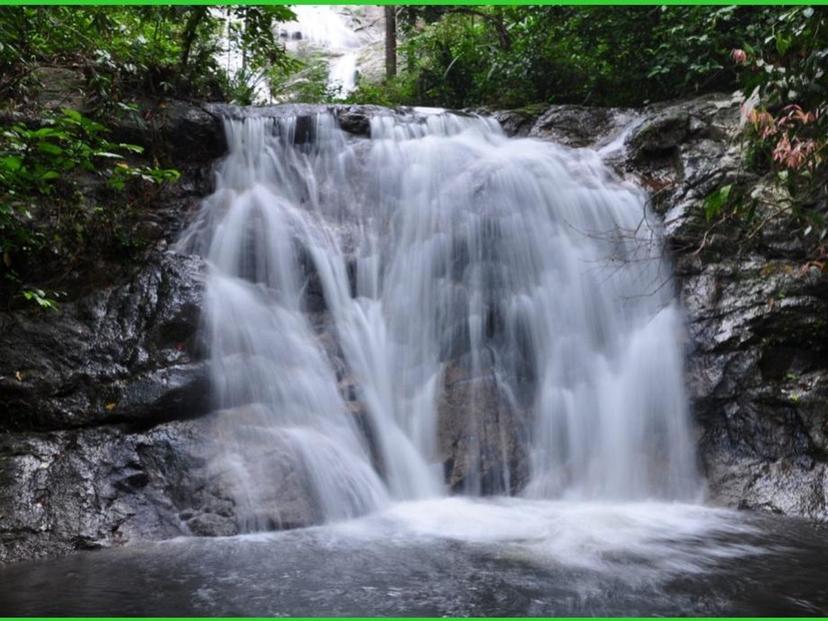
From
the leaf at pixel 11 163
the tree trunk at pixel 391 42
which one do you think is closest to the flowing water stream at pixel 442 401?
the leaf at pixel 11 163

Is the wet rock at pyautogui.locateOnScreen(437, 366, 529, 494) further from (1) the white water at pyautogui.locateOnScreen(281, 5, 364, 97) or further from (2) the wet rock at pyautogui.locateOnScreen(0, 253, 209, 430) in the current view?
(1) the white water at pyautogui.locateOnScreen(281, 5, 364, 97)

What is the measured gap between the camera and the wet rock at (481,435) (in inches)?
220

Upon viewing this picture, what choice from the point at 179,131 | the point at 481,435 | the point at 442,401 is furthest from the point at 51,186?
the point at 481,435

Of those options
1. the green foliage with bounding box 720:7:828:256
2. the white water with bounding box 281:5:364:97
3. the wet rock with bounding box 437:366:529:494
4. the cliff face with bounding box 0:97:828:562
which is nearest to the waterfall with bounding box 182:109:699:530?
the wet rock with bounding box 437:366:529:494

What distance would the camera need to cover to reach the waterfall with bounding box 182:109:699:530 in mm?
5477

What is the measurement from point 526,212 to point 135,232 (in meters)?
3.70

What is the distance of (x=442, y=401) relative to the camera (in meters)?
5.95

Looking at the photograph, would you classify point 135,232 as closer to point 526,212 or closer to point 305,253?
point 305,253

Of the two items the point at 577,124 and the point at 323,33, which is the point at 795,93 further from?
the point at 323,33

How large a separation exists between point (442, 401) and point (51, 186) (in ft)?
11.1

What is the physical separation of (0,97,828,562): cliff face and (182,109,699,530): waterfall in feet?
0.60

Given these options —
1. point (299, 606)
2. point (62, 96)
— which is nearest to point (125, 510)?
point (299, 606)

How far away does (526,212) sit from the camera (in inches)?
282

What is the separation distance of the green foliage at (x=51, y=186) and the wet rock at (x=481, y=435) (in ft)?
9.77
